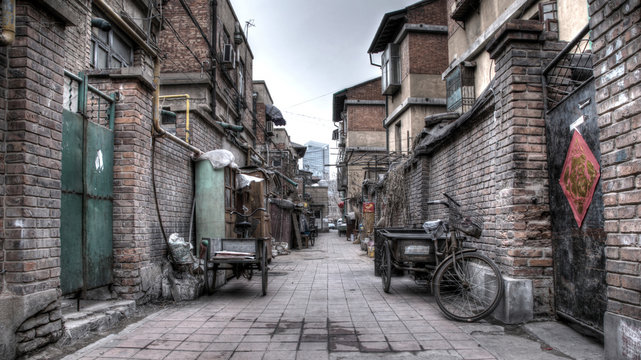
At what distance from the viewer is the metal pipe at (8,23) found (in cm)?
309

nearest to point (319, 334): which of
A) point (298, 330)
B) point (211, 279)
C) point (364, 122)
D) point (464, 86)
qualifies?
point (298, 330)

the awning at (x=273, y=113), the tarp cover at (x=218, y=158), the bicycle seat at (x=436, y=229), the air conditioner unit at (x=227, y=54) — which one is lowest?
the bicycle seat at (x=436, y=229)

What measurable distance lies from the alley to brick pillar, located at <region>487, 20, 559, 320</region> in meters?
0.70

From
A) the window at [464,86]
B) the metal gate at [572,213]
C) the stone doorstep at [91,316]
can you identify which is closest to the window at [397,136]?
the window at [464,86]

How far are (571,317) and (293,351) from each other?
2.78 metres

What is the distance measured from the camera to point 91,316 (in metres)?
4.19

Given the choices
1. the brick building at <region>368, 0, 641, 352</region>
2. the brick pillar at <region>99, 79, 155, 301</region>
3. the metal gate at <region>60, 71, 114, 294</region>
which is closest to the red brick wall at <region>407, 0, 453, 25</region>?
the brick building at <region>368, 0, 641, 352</region>

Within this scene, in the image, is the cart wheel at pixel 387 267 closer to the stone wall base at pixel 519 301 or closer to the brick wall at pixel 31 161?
the stone wall base at pixel 519 301

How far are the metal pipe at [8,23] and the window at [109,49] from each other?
19.8 ft

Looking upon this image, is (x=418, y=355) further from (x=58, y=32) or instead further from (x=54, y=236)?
(x=58, y=32)

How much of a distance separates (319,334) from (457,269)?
79.6 inches

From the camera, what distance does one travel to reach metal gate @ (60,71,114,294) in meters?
4.30

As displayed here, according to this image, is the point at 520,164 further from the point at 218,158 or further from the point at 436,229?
the point at 218,158

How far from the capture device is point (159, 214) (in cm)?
601
